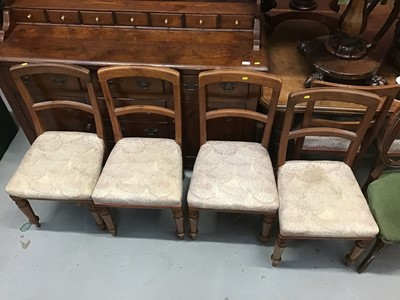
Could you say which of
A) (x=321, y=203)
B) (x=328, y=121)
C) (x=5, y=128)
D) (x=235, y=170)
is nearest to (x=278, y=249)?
(x=321, y=203)

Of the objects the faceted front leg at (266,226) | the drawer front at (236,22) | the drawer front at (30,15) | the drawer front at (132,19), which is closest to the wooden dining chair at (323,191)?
the faceted front leg at (266,226)

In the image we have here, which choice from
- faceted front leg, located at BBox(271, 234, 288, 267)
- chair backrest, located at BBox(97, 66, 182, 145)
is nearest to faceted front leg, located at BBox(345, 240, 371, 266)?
faceted front leg, located at BBox(271, 234, 288, 267)

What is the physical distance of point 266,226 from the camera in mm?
1673

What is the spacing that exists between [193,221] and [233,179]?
0.30 meters

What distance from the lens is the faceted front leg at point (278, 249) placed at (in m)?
1.54

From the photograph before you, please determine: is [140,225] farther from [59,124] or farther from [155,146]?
[59,124]

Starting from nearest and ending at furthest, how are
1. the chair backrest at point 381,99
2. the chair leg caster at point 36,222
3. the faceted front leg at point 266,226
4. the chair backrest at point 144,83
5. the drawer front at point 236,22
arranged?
the chair backrest at point 381,99 < the chair backrest at point 144,83 < the faceted front leg at point 266,226 < the drawer front at point 236,22 < the chair leg caster at point 36,222

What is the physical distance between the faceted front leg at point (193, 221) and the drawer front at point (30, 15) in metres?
1.27

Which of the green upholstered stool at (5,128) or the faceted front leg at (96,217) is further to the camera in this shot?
the green upholstered stool at (5,128)

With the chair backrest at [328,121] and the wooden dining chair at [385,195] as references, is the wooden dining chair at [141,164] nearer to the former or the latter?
the chair backrest at [328,121]

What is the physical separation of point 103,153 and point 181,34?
73 cm

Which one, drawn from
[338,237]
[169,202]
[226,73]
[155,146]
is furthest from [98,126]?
[338,237]

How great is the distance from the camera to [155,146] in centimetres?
173

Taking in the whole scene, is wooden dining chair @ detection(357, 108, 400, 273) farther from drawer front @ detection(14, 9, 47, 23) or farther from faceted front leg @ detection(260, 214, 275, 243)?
drawer front @ detection(14, 9, 47, 23)
